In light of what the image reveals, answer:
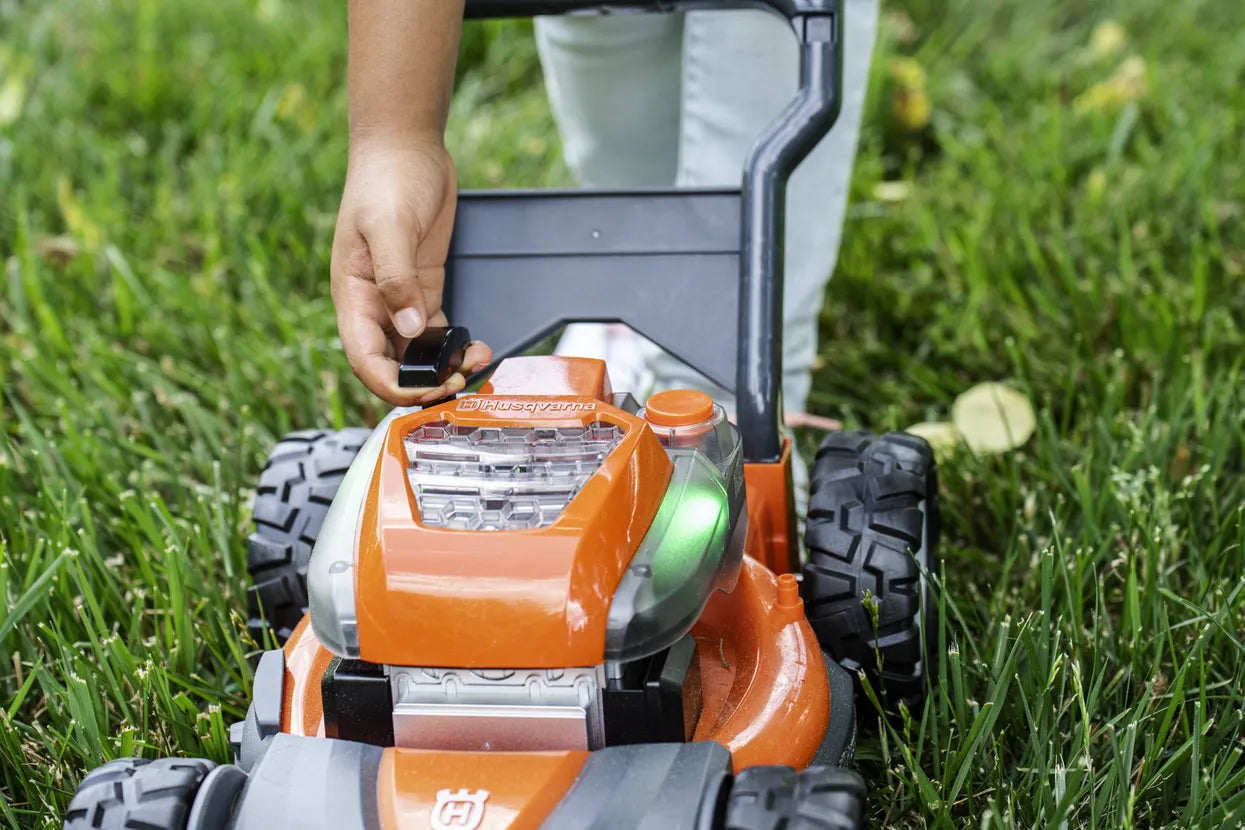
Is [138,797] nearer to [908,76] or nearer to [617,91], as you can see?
[617,91]

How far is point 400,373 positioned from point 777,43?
0.93 m

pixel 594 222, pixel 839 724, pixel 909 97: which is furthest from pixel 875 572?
pixel 909 97

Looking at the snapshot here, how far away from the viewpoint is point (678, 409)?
4.87 feet

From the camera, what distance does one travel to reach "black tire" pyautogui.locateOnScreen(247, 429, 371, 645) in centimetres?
172

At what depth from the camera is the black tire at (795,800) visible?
113cm

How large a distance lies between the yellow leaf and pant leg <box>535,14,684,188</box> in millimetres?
706

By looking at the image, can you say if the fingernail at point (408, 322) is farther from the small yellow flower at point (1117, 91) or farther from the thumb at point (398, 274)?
the small yellow flower at point (1117, 91)

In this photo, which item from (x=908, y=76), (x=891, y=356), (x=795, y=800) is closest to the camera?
(x=795, y=800)

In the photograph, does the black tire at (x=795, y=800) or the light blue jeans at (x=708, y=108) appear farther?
the light blue jeans at (x=708, y=108)

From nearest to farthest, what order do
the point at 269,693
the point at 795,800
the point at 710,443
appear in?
the point at 795,800, the point at 269,693, the point at 710,443

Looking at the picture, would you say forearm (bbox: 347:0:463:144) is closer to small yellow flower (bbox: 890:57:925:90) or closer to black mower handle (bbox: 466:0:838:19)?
black mower handle (bbox: 466:0:838:19)

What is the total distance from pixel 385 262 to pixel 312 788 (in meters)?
0.61

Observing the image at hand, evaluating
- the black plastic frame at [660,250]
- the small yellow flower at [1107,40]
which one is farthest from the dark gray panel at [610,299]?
the small yellow flower at [1107,40]

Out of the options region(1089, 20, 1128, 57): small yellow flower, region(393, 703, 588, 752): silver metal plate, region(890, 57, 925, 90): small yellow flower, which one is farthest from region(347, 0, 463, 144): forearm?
region(1089, 20, 1128, 57): small yellow flower
